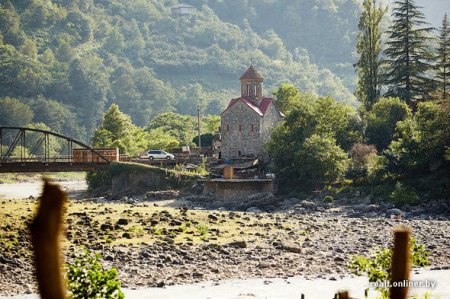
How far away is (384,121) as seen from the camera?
81500 mm

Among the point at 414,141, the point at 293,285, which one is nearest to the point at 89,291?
the point at 293,285

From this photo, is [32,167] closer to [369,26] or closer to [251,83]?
[251,83]

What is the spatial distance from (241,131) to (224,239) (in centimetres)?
4075

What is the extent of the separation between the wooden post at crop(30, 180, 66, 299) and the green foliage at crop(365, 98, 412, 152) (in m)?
80.0

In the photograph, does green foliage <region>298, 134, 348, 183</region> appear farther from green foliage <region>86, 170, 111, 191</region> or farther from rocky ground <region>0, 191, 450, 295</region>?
green foliage <region>86, 170, 111, 191</region>

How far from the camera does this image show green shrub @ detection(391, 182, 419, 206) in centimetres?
6481

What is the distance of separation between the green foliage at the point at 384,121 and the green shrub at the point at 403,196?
51.4 ft

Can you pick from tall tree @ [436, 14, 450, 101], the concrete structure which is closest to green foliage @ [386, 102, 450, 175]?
the concrete structure

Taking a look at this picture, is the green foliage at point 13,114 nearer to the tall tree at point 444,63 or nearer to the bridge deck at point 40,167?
the bridge deck at point 40,167

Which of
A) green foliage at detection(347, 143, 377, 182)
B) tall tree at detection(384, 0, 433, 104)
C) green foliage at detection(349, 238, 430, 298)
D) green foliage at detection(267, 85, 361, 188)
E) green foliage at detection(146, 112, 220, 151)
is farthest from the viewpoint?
green foliage at detection(146, 112, 220, 151)

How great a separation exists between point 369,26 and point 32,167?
4022 cm

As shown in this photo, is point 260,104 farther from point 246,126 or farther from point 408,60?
point 408,60

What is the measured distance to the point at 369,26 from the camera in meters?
89.4

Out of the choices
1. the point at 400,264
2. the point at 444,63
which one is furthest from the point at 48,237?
the point at 444,63
